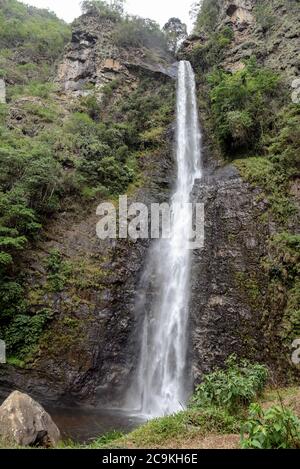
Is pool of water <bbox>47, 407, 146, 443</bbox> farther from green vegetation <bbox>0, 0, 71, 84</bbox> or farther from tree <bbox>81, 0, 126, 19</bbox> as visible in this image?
tree <bbox>81, 0, 126, 19</bbox>

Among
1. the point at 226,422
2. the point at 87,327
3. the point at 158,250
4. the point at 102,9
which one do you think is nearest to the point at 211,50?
the point at 102,9

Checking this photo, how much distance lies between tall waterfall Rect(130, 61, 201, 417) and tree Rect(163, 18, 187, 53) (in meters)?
19.3

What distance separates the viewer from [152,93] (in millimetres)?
27547

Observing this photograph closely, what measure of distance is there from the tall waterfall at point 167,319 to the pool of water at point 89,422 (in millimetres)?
1123

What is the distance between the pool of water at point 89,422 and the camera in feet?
34.9

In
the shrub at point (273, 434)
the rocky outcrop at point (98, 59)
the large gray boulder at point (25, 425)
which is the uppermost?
the rocky outcrop at point (98, 59)

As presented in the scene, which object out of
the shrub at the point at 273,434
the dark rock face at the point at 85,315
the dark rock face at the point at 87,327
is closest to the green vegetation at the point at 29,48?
the dark rock face at the point at 85,315

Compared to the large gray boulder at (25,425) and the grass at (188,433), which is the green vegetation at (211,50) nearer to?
the grass at (188,433)

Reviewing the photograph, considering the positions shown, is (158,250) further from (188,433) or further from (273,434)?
(273,434)

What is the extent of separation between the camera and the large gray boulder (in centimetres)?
758

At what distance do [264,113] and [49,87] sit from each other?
Result: 15.6 metres

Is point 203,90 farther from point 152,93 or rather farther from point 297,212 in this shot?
point 297,212

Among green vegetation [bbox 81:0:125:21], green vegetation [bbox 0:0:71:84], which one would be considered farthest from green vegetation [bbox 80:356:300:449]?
green vegetation [bbox 81:0:125:21]

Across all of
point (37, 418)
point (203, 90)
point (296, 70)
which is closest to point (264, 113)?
point (296, 70)
